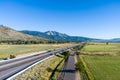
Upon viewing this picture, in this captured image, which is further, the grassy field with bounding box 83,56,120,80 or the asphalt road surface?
the grassy field with bounding box 83,56,120,80

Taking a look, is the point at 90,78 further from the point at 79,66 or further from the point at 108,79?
the point at 79,66

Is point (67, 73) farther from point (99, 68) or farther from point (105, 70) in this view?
point (99, 68)

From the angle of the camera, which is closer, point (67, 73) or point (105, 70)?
point (67, 73)

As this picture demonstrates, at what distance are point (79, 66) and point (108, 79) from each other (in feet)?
42.1

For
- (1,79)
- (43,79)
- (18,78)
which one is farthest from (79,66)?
(1,79)

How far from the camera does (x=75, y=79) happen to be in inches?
1578

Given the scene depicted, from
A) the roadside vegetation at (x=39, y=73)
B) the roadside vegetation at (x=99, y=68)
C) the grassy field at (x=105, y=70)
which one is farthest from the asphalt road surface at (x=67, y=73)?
the grassy field at (x=105, y=70)

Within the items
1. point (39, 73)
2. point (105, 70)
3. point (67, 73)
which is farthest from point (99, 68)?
point (39, 73)

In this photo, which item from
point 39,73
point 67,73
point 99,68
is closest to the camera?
point 39,73

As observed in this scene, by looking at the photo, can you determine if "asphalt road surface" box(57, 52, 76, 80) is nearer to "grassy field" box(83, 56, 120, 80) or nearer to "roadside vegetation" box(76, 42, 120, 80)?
"roadside vegetation" box(76, 42, 120, 80)

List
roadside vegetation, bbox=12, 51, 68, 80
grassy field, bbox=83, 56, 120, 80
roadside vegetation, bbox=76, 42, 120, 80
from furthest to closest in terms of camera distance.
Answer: roadside vegetation, bbox=76, 42, 120, 80, grassy field, bbox=83, 56, 120, 80, roadside vegetation, bbox=12, 51, 68, 80

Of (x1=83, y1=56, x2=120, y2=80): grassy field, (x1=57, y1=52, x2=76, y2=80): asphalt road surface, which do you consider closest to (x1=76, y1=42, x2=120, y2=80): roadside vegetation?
(x1=83, y1=56, x2=120, y2=80): grassy field

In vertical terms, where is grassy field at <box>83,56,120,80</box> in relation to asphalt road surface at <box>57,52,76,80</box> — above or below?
below

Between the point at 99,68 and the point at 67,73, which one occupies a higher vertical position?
the point at 67,73
